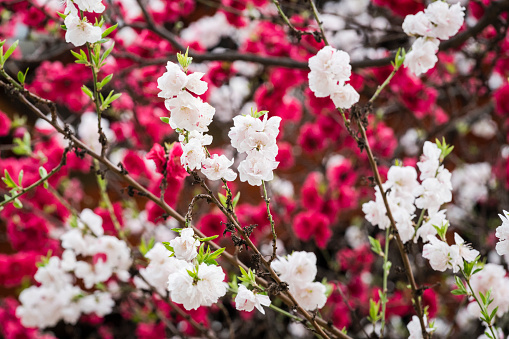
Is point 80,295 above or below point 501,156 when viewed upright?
below

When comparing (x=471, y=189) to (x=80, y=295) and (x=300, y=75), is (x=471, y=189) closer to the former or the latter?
(x=300, y=75)

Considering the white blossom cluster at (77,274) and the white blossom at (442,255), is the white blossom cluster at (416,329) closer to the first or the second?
the white blossom at (442,255)

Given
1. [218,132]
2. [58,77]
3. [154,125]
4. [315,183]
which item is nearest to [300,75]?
[315,183]

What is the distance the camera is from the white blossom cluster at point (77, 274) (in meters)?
1.40

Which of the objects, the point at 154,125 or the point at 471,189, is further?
the point at 471,189

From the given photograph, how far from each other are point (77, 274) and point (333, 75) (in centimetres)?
106

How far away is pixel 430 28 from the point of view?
94 cm

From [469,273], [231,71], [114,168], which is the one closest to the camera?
[469,273]

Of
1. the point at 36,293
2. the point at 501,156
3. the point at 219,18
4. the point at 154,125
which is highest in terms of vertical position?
the point at 219,18

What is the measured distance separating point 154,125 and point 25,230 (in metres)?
0.74

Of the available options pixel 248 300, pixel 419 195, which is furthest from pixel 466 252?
pixel 248 300

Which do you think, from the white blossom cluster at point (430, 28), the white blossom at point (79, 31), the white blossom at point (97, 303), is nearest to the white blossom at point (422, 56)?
the white blossom cluster at point (430, 28)

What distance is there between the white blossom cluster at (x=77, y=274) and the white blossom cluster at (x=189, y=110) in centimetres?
76

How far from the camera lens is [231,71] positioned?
2232mm
